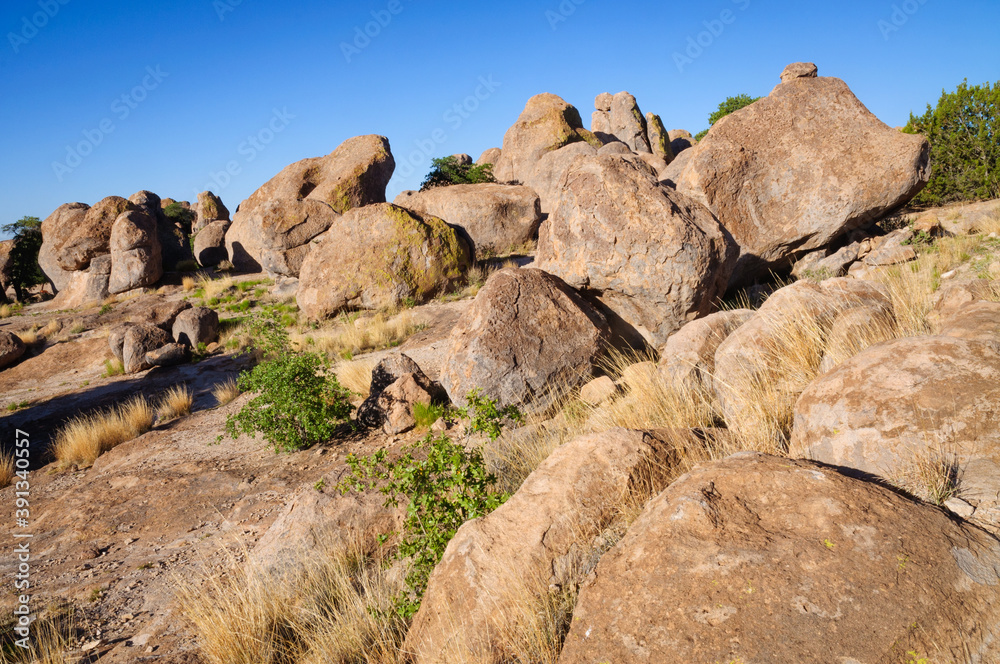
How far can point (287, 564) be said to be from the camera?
13.8 feet

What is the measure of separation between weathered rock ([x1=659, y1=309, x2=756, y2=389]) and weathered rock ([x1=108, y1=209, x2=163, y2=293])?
21.7 m

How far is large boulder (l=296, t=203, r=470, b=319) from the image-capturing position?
13.7 meters

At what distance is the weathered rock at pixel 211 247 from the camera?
80.3 feet

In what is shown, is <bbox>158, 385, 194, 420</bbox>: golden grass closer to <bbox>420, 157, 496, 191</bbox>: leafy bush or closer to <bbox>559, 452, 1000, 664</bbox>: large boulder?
<bbox>559, 452, 1000, 664</bbox>: large boulder

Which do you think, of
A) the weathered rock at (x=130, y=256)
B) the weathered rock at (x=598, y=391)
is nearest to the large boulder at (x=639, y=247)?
the weathered rock at (x=598, y=391)

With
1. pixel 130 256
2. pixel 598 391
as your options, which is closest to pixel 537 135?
pixel 130 256

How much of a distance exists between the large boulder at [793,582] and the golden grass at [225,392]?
30.0 feet

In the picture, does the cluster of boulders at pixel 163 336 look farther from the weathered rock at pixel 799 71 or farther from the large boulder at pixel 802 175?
the weathered rock at pixel 799 71

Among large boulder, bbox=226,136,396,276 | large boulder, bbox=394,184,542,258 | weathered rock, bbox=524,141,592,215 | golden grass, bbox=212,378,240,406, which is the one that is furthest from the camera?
weathered rock, bbox=524,141,592,215

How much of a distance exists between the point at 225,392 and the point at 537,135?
1977 cm

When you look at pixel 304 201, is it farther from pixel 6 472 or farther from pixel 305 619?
pixel 305 619

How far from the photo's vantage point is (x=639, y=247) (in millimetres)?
6754

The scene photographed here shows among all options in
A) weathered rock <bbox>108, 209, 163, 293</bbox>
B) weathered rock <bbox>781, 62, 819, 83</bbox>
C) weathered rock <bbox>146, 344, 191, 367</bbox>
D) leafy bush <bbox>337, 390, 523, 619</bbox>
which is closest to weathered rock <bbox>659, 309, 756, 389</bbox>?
leafy bush <bbox>337, 390, 523, 619</bbox>

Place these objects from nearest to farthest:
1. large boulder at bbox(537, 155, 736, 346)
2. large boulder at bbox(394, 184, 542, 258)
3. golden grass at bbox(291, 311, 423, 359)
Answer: large boulder at bbox(537, 155, 736, 346) < golden grass at bbox(291, 311, 423, 359) < large boulder at bbox(394, 184, 542, 258)
